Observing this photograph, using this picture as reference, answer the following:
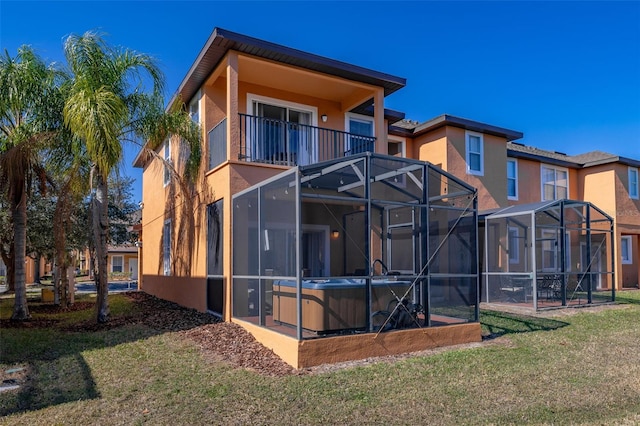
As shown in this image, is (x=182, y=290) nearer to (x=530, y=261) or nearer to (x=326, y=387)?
(x=326, y=387)

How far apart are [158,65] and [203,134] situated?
1857 mm

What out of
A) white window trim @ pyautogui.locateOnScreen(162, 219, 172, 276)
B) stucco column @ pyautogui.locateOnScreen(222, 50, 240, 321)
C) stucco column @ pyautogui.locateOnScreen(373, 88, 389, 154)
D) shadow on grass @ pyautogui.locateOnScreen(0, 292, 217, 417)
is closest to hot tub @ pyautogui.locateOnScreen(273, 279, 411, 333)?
stucco column @ pyautogui.locateOnScreen(222, 50, 240, 321)

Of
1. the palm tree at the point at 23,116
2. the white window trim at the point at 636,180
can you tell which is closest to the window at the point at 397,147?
the palm tree at the point at 23,116

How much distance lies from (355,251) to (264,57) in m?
5.37

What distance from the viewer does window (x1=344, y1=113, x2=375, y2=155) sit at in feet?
41.8

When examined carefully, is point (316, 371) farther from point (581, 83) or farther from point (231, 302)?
point (581, 83)

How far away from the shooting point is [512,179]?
1908 centimetres

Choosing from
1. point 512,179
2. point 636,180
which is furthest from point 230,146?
point 636,180

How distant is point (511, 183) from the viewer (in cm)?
1903

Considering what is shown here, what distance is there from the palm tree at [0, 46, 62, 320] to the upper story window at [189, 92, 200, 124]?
3175 millimetres

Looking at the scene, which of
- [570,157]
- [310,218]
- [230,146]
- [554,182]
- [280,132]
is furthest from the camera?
[570,157]

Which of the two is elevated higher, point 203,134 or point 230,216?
point 203,134

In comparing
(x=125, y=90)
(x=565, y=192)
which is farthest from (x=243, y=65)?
(x=565, y=192)

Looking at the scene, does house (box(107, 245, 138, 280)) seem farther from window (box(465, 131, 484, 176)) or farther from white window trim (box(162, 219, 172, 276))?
window (box(465, 131, 484, 176))
